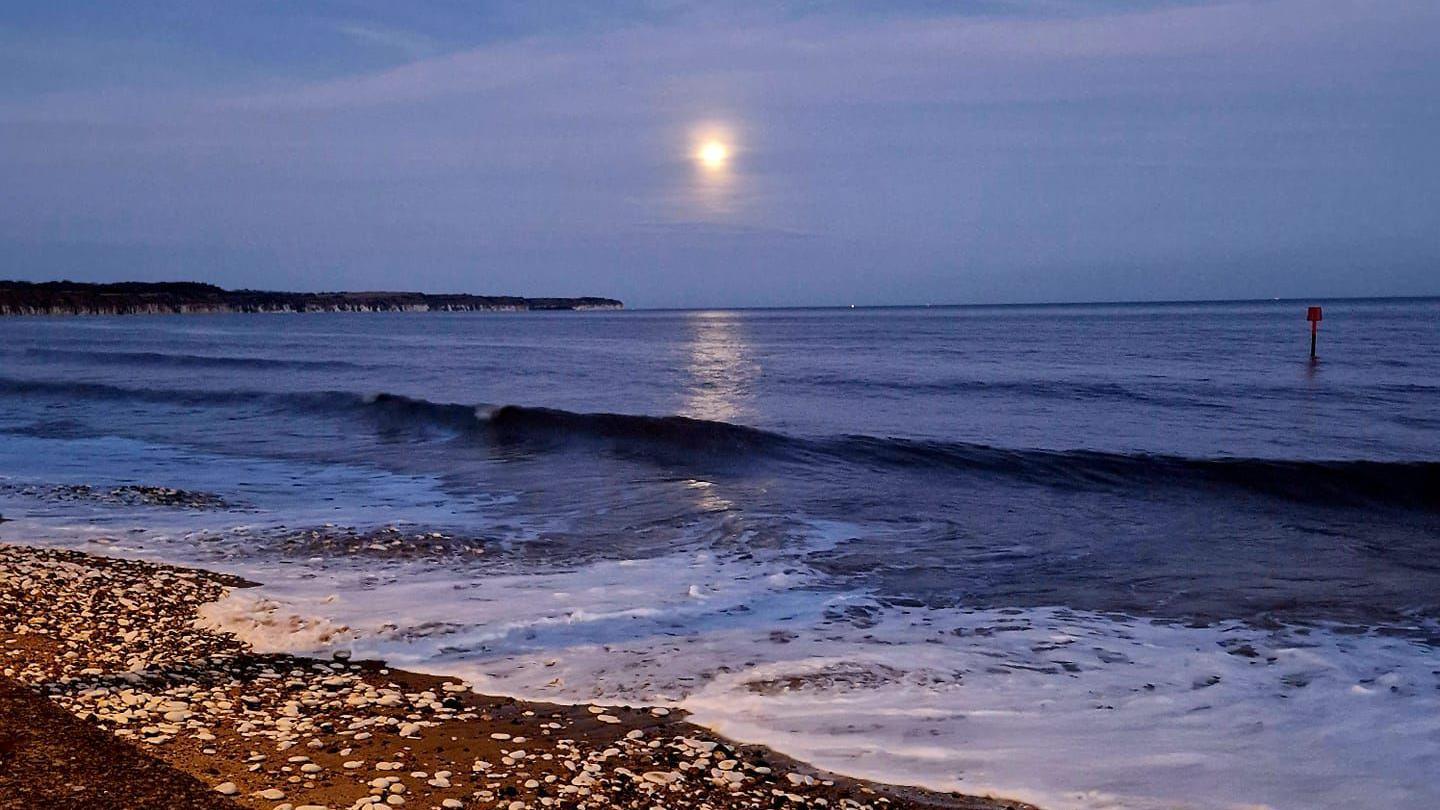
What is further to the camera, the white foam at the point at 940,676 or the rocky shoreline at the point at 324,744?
the white foam at the point at 940,676

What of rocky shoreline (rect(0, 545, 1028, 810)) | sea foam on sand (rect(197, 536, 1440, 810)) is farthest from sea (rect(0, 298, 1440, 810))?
rocky shoreline (rect(0, 545, 1028, 810))

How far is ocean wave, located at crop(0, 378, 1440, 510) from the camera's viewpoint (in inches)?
573

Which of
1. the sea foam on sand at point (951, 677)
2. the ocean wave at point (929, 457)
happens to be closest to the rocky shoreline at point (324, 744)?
the sea foam on sand at point (951, 677)

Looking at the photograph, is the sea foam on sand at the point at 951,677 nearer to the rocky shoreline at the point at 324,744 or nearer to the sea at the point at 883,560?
the sea at the point at 883,560

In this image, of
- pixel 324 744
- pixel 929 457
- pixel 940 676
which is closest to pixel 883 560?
pixel 940 676

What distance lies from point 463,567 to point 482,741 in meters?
4.55

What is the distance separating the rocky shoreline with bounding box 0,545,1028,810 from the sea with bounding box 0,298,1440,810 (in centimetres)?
34

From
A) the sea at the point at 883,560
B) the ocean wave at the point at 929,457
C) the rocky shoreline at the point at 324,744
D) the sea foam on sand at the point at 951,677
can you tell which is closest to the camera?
the rocky shoreline at the point at 324,744

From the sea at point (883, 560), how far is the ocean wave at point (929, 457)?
0.09 metres

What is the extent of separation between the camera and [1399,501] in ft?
45.6

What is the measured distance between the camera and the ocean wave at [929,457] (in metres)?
14.6

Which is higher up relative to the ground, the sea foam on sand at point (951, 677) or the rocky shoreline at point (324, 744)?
the rocky shoreline at point (324, 744)

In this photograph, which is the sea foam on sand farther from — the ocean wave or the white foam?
the ocean wave

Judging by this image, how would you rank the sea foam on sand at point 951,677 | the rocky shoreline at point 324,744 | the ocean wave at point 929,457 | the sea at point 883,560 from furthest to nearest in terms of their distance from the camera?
the ocean wave at point 929,457, the sea at point 883,560, the sea foam on sand at point 951,677, the rocky shoreline at point 324,744
